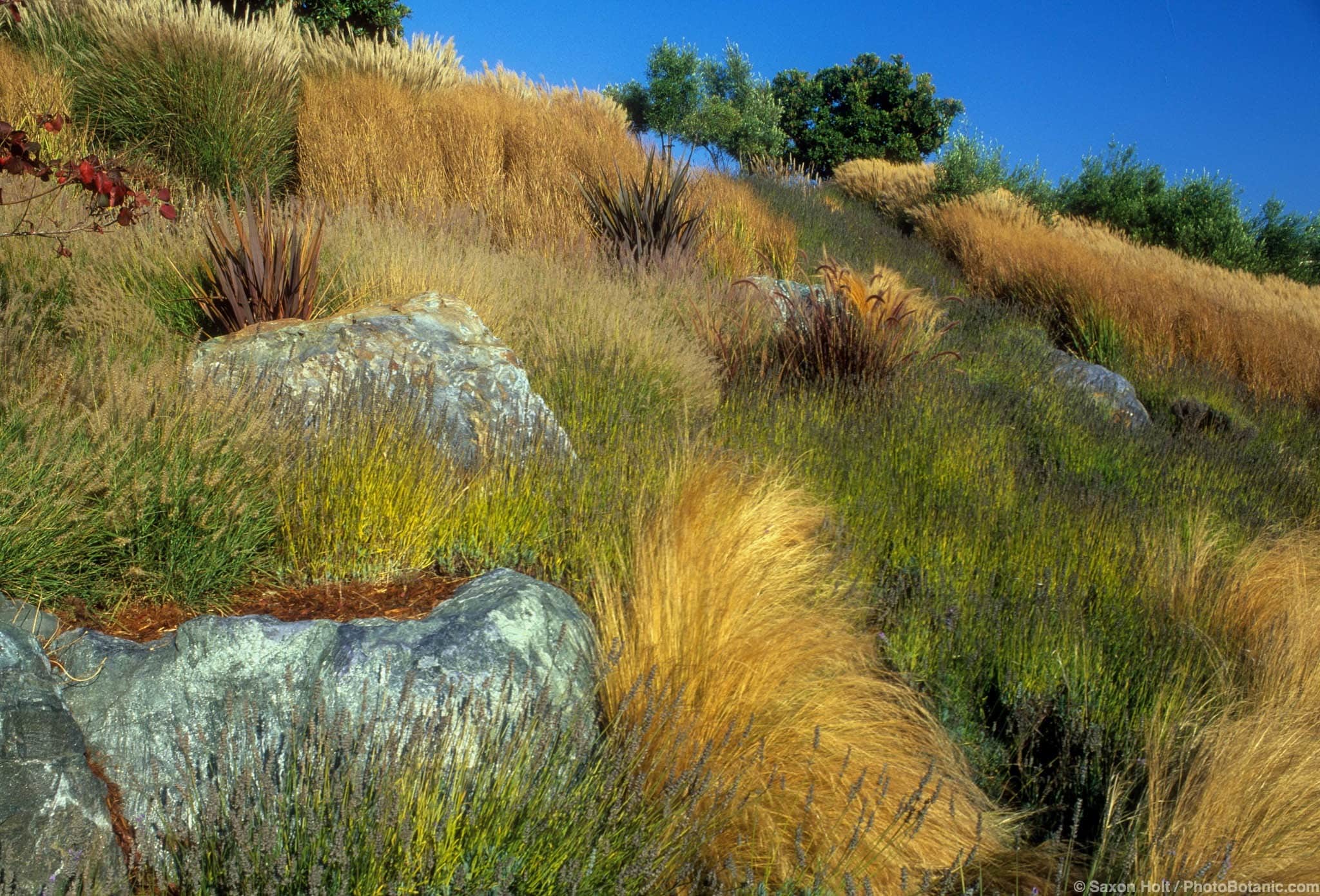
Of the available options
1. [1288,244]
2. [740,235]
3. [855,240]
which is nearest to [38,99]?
[740,235]

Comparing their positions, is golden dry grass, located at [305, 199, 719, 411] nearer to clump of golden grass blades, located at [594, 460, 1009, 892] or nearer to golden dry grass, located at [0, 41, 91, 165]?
clump of golden grass blades, located at [594, 460, 1009, 892]

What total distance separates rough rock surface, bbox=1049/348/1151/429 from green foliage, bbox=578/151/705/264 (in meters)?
3.66

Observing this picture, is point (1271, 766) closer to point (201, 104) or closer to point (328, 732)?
point (328, 732)

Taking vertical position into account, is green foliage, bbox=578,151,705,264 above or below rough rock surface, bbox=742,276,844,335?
above

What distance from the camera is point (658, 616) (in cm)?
295

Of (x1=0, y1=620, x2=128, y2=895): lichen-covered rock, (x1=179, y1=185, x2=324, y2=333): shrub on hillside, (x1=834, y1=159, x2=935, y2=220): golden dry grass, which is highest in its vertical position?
(x1=834, y1=159, x2=935, y2=220): golden dry grass

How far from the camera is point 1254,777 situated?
255 centimetres

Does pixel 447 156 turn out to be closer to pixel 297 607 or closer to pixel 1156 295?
pixel 297 607

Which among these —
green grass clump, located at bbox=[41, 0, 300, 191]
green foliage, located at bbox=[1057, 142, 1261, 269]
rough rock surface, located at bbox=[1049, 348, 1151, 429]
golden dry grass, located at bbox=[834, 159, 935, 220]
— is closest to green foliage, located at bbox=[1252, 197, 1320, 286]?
green foliage, located at bbox=[1057, 142, 1261, 269]

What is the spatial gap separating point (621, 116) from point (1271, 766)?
10380mm

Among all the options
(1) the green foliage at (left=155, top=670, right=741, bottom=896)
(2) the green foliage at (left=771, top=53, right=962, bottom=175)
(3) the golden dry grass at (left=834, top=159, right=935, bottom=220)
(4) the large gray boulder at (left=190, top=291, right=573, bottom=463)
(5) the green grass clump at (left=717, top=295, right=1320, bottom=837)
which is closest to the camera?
(1) the green foliage at (left=155, top=670, right=741, bottom=896)

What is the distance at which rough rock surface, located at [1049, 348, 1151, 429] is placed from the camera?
7824 mm

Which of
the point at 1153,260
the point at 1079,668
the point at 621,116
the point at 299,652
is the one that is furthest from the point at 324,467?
Answer: the point at 1153,260

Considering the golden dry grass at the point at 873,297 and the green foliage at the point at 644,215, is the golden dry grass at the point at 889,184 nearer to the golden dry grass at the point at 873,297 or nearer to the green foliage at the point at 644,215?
the green foliage at the point at 644,215
